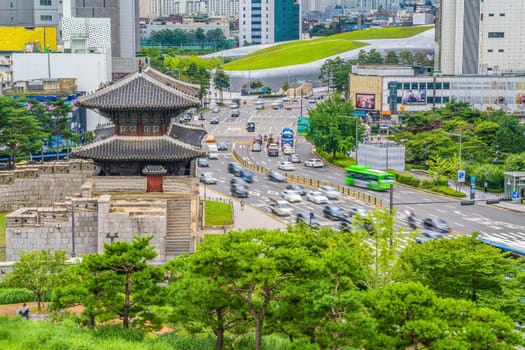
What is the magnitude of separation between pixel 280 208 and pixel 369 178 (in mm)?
18887

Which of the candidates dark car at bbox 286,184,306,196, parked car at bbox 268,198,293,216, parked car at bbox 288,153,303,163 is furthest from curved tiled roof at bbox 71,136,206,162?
parked car at bbox 288,153,303,163

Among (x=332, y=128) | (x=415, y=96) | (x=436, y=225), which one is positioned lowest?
(x=436, y=225)

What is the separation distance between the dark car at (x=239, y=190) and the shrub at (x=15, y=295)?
47719 millimetres

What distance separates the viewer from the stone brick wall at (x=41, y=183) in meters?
92.4

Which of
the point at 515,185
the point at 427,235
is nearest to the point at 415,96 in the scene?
the point at 515,185

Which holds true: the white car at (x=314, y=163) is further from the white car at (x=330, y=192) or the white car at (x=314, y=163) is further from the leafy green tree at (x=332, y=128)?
the white car at (x=330, y=192)

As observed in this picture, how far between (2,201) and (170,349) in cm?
4575

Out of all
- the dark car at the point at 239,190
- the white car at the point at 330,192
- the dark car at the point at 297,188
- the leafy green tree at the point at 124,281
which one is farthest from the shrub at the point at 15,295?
the dark car at the point at 297,188

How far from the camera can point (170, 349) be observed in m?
50.5

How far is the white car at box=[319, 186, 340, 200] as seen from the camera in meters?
109

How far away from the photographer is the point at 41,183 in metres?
93.1

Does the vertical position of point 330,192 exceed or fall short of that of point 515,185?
it falls short

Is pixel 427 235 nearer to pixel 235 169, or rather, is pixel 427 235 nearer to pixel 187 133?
pixel 187 133

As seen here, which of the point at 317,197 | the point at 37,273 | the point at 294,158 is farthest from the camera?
the point at 294,158
